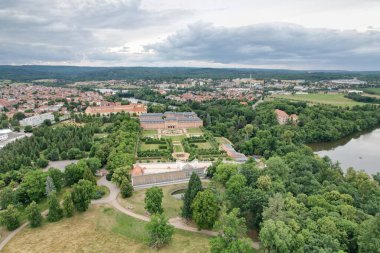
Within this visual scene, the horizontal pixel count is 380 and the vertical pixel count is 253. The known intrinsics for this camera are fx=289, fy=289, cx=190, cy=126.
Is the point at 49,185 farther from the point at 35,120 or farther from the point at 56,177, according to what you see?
the point at 35,120

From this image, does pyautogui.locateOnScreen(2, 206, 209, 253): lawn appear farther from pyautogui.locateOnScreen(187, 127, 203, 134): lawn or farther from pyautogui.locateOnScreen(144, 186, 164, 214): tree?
pyautogui.locateOnScreen(187, 127, 203, 134): lawn

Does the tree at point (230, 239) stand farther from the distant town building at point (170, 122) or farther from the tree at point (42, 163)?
the distant town building at point (170, 122)

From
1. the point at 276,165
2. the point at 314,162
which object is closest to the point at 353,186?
the point at 314,162

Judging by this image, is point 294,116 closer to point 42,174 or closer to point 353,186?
point 353,186

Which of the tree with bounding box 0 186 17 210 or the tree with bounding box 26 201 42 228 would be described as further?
the tree with bounding box 0 186 17 210

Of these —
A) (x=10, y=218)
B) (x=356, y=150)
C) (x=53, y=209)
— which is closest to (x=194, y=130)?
(x=356, y=150)

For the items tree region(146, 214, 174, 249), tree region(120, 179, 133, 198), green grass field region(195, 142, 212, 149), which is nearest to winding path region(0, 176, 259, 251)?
tree region(120, 179, 133, 198)
